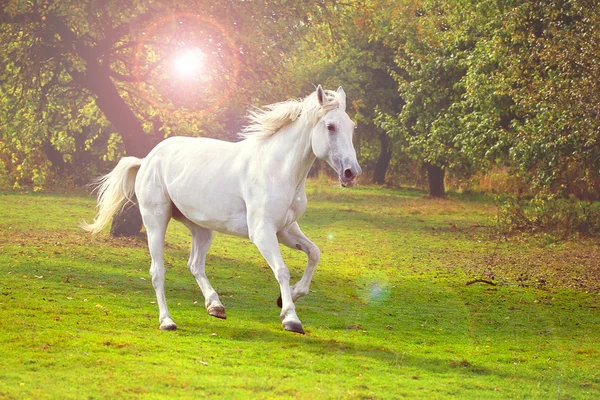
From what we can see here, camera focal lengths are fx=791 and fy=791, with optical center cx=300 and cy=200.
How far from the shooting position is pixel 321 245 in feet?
63.8

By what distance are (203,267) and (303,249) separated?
1.50 m

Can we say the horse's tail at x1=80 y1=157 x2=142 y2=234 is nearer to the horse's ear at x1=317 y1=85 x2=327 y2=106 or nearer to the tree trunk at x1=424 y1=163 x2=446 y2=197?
the horse's ear at x1=317 y1=85 x2=327 y2=106

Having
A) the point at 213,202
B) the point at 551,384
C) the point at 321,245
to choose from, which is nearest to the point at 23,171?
the point at 321,245

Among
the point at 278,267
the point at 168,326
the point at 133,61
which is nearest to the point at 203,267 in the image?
the point at 168,326

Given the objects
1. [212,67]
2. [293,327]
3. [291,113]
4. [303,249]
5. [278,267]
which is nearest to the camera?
[293,327]

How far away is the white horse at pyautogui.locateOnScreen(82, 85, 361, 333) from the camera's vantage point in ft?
27.1

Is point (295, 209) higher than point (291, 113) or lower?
lower

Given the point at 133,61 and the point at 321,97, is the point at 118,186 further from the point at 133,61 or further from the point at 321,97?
the point at 133,61

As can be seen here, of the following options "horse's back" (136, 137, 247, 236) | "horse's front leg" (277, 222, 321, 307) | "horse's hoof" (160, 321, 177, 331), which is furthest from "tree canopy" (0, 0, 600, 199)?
"horse's hoof" (160, 321, 177, 331)

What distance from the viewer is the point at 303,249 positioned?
898cm

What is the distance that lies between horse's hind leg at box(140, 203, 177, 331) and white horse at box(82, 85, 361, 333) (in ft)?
0.04

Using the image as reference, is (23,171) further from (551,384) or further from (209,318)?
(551,384)

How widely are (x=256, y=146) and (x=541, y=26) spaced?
14.1 m

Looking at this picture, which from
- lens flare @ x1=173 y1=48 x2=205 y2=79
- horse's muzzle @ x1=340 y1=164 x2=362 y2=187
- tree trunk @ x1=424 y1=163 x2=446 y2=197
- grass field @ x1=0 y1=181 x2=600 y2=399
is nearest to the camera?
grass field @ x1=0 y1=181 x2=600 y2=399
